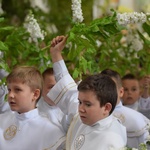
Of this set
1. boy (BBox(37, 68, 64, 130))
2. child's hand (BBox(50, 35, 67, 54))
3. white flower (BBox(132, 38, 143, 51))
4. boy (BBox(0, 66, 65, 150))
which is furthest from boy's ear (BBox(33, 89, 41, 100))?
white flower (BBox(132, 38, 143, 51))

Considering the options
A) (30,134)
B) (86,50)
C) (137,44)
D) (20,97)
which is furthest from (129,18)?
(137,44)

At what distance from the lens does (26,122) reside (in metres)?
3.13

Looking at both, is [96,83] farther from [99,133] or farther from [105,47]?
[105,47]

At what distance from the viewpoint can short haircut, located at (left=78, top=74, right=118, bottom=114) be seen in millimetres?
2742

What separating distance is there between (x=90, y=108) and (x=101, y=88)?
12 centimetres

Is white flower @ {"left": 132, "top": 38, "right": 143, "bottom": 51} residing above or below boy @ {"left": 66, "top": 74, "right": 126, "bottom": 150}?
below

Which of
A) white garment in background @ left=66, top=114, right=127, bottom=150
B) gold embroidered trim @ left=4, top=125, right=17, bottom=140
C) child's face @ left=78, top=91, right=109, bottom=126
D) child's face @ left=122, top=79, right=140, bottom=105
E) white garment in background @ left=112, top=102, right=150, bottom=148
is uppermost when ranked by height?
child's face @ left=78, top=91, right=109, bottom=126

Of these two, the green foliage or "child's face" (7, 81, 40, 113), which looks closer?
"child's face" (7, 81, 40, 113)

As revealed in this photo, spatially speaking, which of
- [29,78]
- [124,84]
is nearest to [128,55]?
[124,84]

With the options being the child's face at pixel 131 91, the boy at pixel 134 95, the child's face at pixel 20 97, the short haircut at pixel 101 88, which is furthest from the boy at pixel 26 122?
the child's face at pixel 131 91

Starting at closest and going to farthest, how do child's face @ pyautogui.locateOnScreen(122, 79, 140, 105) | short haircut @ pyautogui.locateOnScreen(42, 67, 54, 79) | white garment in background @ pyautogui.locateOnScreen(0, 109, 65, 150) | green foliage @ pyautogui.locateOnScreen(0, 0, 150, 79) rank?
white garment in background @ pyautogui.locateOnScreen(0, 109, 65, 150) < green foliage @ pyautogui.locateOnScreen(0, 0, 150, 79) < short haircut @ pyautogui.locateOnScreen(42, 67, 54, 79) < child's face @ pyautogui.locateOnScreen(122, 79, 140, 105)

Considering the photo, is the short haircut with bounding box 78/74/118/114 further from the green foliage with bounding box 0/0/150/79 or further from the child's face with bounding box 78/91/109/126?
the green foliage with bounding box 0/0/150/79

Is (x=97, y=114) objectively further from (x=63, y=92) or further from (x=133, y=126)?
(x=133, y=126)

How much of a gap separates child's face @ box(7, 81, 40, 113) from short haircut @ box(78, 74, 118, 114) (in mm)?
461
